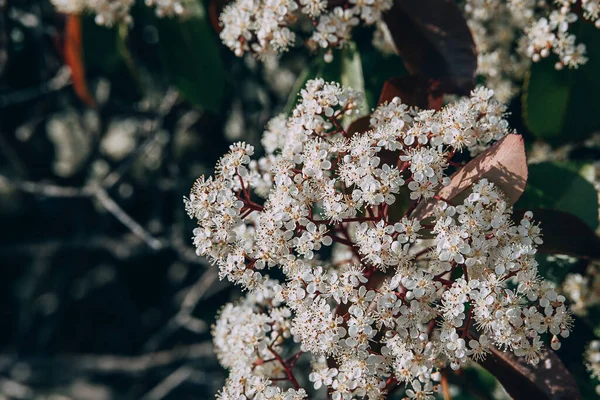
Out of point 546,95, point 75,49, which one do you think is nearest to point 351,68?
point 546,95

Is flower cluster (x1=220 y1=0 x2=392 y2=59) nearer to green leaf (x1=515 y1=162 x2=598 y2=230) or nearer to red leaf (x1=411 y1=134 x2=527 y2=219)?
red leaf (x1=411 y1=134 x2=527 y2=219)

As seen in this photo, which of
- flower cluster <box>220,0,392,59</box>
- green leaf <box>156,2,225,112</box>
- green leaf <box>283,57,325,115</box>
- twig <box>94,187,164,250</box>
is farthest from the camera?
twig <box>94,187,164,250</box>

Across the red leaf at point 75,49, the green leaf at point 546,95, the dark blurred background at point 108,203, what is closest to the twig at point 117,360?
the dark blurred background at point 108,203

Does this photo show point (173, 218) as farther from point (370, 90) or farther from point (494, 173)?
point (494, 173)

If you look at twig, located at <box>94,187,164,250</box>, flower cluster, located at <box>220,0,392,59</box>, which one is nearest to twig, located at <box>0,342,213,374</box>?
twig, located at <box>94,187,164,250</box>

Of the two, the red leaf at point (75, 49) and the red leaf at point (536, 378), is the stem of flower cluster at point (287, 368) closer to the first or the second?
the red leaf at point (536, 378)

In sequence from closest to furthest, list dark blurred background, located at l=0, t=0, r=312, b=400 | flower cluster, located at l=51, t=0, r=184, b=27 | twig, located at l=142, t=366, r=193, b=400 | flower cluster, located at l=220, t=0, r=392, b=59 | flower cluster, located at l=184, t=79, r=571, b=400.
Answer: flower cluster, located at l=184, t=79, r=571, b=400 < flower cluster, located at l=220, t=0, r=392, b=59 < flower cluster, located at l=51, t=0, r=184, b=27 < dark blurred background, located at l=0, t=0, r=312, b=400 < twig, located at l=142, t=366, r=193, b=400

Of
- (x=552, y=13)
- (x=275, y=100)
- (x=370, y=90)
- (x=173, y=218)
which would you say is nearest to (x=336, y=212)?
(x=370, y=90)
